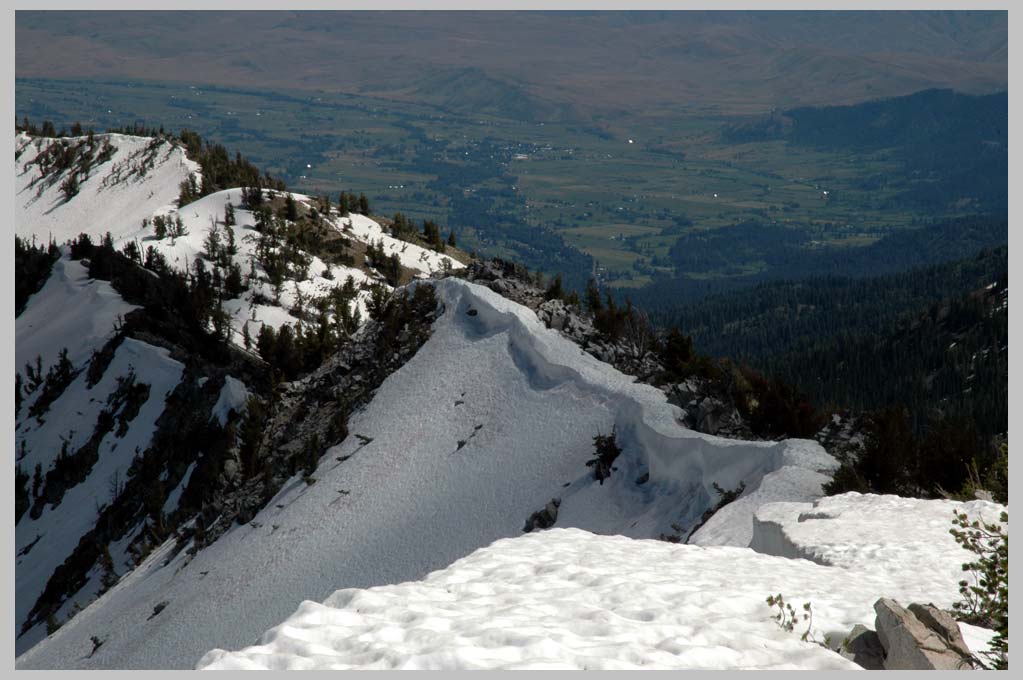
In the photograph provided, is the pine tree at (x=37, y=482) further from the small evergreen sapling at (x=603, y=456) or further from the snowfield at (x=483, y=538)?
the small evergreen sapling at (x=603, y=456)

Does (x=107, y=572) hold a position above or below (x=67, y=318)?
below

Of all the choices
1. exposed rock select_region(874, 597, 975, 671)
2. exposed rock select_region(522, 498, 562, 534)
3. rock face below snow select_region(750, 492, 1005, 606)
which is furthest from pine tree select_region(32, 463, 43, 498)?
A: exposed rock select_region(874, 597, 975, 671)

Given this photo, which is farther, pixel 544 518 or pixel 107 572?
pixel 107 572

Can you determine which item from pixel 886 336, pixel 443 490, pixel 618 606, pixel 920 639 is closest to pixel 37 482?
pixel 443 490

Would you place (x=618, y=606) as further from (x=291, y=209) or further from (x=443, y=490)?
(x=291, y=209)

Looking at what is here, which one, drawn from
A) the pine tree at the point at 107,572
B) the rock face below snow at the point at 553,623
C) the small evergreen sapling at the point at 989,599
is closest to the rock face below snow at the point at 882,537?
the small evergreen sapling at the point at 989,599

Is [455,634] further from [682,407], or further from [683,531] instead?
[682,407]
